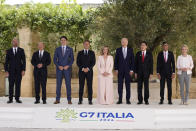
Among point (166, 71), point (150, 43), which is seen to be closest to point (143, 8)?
point (150, 43)

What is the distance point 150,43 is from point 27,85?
6.10 m

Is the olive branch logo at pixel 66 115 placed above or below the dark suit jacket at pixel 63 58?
below

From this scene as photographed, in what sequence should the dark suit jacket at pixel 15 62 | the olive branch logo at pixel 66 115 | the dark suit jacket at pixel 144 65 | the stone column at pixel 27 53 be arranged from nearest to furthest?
the olive branch logo at pixel 66 115 < the dark suit jacket at pixel 144 65 < the dark suit jacket at pixel 15 62 < the stone column at pixel 27 53

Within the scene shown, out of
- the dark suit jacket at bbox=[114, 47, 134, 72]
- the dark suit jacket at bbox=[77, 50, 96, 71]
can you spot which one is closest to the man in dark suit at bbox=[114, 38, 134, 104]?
the dark suit jacket at bbox=[114, 47, 134, 72]

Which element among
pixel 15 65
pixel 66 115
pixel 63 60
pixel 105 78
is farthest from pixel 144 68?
pixel 15 65

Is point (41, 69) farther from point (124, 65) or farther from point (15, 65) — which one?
point (124, 65)

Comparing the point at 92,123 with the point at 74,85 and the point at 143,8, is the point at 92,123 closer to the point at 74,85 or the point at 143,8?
the point at 143,8

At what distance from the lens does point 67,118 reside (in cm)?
679

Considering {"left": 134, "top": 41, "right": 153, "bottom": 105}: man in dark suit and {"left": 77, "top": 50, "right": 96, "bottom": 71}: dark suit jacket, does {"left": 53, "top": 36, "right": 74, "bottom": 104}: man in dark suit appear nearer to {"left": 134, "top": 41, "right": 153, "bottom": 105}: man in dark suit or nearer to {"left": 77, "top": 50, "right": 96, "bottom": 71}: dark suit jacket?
{"left": 77, "top": 50, "right": 96, "bottom": 71}: dark suit jacket

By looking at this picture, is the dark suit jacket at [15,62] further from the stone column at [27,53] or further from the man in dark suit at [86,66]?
the stone column at [27,53]

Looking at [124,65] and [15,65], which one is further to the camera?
[15,65]

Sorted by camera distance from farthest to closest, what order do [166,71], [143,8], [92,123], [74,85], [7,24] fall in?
[74,85], [7,24], [143,8], [166,71], [92,123]

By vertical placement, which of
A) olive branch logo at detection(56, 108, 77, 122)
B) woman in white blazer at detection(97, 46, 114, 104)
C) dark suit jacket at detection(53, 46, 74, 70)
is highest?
dark suit jacket at detection(53, 46, 74, 70)

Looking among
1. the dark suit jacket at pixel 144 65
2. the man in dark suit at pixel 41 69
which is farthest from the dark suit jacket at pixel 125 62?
the man in dark suit at pixel 41 69
